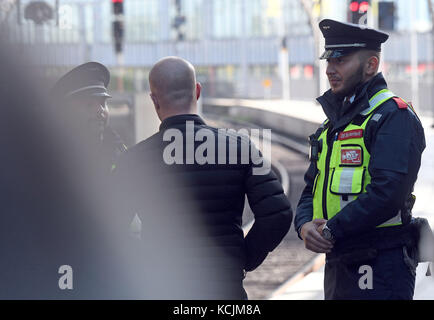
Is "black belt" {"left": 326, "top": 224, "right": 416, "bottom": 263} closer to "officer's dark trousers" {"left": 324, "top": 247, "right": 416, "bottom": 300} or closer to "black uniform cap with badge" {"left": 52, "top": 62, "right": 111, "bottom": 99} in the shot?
"officer's dark trousers" {"left": 324, "top": 247, "right": 416, "bottom": 300}

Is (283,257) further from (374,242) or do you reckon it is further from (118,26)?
(118,26)

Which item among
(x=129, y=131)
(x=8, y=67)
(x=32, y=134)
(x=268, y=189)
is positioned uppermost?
(x=8, y=67)

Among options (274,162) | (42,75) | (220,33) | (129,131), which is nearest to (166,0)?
(220,33)

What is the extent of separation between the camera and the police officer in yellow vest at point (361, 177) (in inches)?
130

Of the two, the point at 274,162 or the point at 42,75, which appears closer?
the point at 42,75

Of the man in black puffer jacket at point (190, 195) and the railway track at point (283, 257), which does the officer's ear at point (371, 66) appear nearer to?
the man in black puffer jacket at point (190, 195)

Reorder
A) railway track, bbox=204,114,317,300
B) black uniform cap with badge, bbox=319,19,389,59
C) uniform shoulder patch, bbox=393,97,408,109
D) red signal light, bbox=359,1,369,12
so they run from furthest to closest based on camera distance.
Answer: red signal light, bbox=359,1,369,12, railway track, bbox=204,114,317,300, black uniform cap with badge, bbox=319,19,389,59, uniform shoulder patch, bbox=393,97,408,109

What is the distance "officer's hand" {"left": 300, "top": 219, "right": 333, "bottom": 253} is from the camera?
346cm

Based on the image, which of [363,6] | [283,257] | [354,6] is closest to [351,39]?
[283,257]

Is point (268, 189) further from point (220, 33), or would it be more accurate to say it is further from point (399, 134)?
point (220, 33)

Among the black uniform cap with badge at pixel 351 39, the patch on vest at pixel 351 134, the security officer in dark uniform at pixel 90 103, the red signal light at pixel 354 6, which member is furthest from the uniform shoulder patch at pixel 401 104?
the red signal light at pixel 354 6

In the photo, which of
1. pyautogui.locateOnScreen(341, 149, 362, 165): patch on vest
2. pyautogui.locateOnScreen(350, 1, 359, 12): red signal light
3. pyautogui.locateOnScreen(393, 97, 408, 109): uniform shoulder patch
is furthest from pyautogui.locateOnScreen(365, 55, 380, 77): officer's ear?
pyautogui.locateOnScreen(350, 1, 359, 12): red signal light

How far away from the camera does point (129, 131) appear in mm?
14172

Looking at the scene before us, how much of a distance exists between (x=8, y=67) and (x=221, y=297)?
3.92ft
